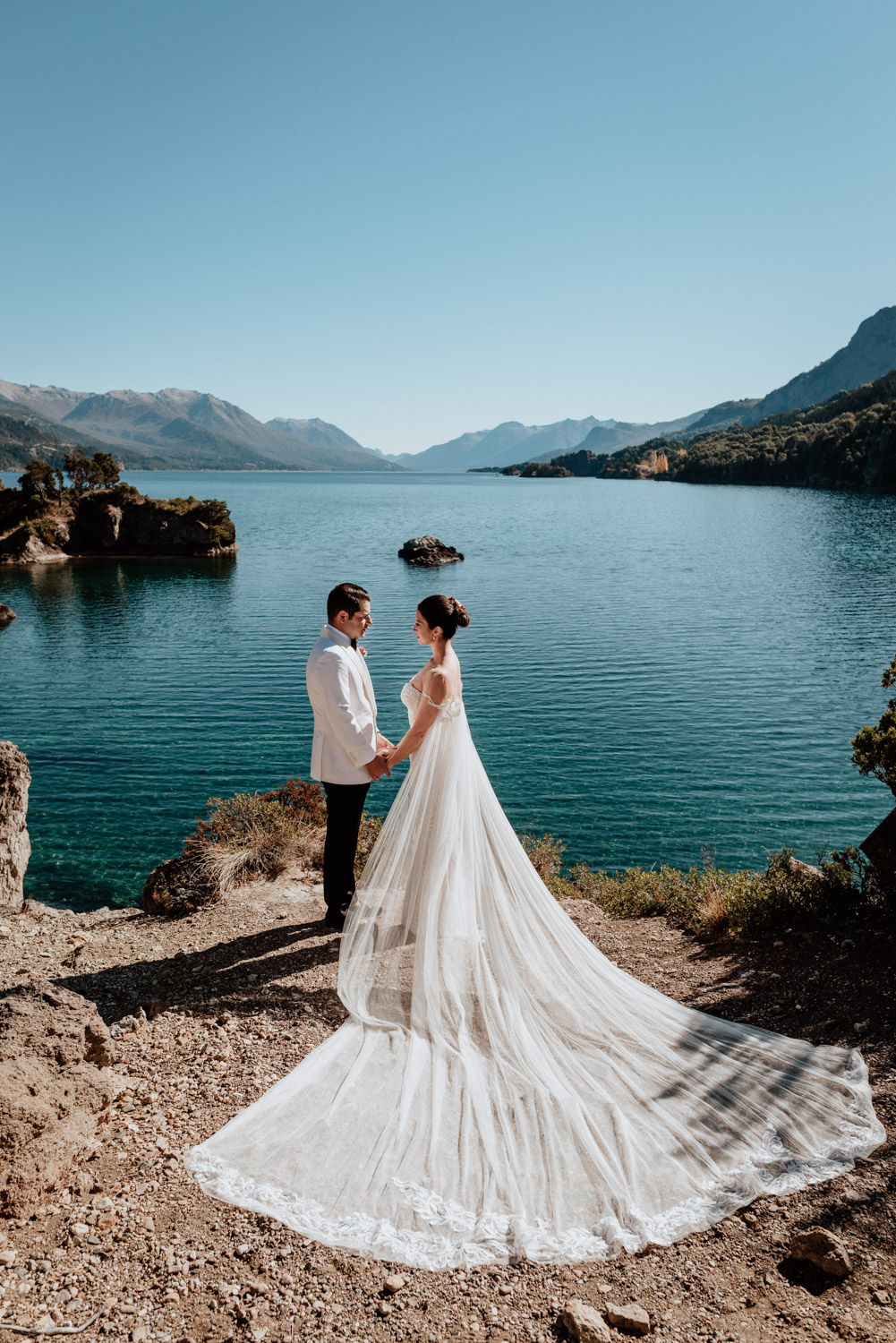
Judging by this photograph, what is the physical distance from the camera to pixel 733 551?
60.3 metres

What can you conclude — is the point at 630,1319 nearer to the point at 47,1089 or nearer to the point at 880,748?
the point at 47,1089

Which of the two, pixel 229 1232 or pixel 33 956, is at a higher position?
pixel 229 1232

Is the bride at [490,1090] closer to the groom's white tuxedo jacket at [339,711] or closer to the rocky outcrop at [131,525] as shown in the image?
the groom's white tuxedo jacket at [339,711]

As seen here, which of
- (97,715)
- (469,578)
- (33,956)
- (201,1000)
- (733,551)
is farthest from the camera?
(733,551)

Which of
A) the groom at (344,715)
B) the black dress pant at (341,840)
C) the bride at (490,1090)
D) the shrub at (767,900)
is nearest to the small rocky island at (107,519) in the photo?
the shrub at (767,900)

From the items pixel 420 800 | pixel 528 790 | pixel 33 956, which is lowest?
pixel 528 790

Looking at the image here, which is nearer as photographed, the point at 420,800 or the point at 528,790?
the point at 420,800

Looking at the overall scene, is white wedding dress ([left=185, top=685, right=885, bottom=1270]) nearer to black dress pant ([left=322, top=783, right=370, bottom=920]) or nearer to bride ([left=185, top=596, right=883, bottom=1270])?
bride ([left=185, top=596, right=883, bottom=1270])

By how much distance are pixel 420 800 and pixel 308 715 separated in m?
16.8

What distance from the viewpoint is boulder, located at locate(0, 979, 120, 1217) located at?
3.68 meters

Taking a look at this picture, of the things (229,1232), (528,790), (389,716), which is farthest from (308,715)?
(229,1232)

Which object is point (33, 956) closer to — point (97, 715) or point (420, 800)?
point (420, 800)

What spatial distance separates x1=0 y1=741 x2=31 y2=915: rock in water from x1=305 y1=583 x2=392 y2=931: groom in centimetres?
547

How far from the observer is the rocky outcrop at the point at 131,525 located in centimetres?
6644
